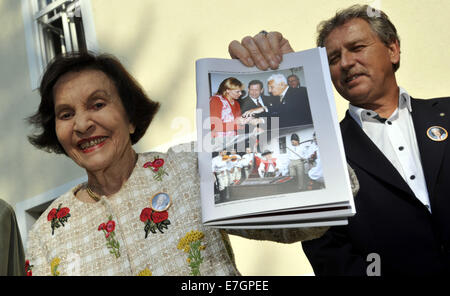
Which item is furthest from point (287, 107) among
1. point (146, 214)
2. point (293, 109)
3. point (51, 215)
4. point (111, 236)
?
point (51, 215)

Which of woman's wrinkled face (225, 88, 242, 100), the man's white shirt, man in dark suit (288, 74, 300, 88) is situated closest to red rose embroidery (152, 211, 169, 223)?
woman's wrinkled face (225, 88, 242, 100)

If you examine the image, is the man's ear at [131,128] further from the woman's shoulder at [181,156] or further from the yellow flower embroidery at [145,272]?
the yellow flower embroidery at [145,272]

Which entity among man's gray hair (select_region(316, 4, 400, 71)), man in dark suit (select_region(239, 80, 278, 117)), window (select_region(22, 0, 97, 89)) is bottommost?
man in dark suit (select_region(239, 80, 278, 117))

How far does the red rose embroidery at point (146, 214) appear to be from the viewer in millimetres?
1755

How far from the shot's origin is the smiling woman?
5.42 ft

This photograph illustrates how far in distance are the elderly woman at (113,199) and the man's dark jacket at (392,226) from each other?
535 mm

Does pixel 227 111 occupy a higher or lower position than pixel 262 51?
lower

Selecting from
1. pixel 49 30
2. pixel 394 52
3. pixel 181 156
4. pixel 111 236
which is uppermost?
pixel 49 30

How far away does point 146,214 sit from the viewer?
177 cm

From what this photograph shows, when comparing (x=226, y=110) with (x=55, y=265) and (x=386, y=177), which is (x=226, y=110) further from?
(x=386, y=177)

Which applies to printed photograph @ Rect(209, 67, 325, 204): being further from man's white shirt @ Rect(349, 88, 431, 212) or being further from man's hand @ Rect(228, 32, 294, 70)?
man's white shirt @ Rect(349, 88, 431, 212)

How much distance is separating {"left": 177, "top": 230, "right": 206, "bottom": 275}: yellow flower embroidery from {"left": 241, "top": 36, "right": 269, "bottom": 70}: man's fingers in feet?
1.72

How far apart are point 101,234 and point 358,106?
122cm

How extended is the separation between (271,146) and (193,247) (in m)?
0.45
